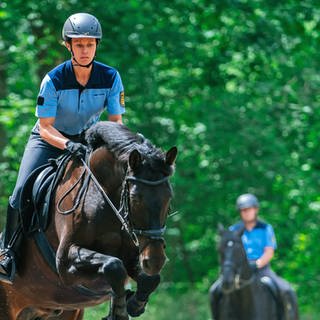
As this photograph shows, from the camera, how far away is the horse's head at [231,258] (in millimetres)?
17969

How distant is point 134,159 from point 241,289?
10510mm

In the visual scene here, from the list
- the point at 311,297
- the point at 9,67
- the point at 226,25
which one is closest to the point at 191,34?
the point at 226,25

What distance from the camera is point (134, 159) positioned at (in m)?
8.13

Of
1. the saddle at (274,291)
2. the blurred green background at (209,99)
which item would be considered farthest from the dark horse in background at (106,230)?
the blurred green background at (209,99)

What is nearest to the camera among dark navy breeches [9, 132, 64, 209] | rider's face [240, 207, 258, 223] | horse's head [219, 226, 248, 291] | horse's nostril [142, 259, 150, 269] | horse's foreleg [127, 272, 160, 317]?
horse's nostril [142, 259, 150, 269]

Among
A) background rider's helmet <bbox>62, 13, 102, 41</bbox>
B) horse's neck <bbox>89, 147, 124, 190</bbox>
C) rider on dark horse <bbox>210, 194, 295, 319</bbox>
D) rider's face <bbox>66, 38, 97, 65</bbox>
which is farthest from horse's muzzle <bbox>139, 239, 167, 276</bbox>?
rider on dark horse <bbox>210, 194, 295, 319</bbox>

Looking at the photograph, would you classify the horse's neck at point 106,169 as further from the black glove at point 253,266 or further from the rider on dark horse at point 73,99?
the black glove at point 253,266

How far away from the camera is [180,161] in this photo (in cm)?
2464

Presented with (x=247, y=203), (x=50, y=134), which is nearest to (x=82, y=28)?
(x=50, y=134)

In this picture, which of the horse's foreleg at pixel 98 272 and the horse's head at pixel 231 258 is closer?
the horse's foreleg at pixel 98 272

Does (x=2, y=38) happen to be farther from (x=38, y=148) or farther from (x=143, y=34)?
(x=38, y=148)

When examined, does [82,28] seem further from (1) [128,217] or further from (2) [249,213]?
(2) [249,213]

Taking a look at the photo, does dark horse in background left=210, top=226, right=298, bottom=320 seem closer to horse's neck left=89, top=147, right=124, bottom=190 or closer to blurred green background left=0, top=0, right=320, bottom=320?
blurred green background left=0, top=0, right=320, bottom=320

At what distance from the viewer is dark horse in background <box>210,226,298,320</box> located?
59.3 feet
